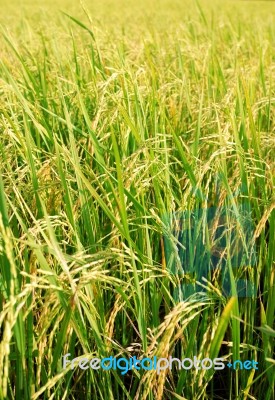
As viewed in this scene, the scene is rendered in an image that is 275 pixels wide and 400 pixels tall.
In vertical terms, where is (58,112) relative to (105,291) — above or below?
above

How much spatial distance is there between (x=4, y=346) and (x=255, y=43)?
8.58 feet

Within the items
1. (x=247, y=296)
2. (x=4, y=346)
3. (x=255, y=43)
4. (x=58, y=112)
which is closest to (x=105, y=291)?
(x=247, y=296)

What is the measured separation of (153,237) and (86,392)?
365 mm

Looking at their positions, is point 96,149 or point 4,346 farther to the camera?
point 96,149

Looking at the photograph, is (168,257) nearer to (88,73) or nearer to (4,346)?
(4,346)

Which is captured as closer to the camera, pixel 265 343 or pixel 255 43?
pixel 265 343

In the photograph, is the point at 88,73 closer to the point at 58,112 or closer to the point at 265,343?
the point at 58,112

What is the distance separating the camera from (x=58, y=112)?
5.32 ft

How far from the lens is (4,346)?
739mm

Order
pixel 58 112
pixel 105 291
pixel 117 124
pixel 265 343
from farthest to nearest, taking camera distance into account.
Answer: pixel 58 112 → pixel 117 124 → pixel 105 291 → pixel 265 343

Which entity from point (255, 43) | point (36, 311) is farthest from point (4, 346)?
point (255, 43)

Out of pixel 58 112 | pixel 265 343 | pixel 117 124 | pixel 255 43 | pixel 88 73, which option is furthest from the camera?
pixel 255 43

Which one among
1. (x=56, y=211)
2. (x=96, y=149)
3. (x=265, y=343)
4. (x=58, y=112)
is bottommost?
(x=265, y=343)

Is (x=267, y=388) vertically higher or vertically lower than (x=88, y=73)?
lower
